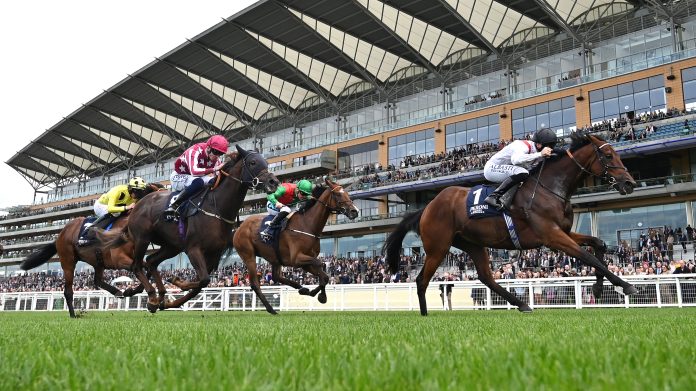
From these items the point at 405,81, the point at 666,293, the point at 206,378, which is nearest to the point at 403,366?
the point at 206,378

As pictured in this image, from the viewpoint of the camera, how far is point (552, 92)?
122ft

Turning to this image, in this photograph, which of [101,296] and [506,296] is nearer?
[506,296]

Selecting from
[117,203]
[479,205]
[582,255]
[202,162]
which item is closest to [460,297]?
[479,205]

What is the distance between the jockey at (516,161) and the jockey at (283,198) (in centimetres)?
430

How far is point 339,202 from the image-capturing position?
11.2 metres

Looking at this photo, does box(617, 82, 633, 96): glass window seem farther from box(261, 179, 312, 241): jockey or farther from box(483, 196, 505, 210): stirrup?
box(483, 196, 505, 210): stirrup

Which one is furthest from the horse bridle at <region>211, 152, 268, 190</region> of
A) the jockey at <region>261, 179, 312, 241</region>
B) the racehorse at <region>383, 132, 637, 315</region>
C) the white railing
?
the white railing

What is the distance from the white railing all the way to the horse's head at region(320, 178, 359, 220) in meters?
5.75

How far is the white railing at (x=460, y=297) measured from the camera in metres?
13.1

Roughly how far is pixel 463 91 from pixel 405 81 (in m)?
5.59

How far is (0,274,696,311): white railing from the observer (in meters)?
13.1

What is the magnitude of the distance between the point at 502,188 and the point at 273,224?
5.07 m

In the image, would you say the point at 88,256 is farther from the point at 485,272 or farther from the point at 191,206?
the point at 485,272

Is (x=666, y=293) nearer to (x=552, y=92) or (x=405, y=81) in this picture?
(x=552, y=92)
